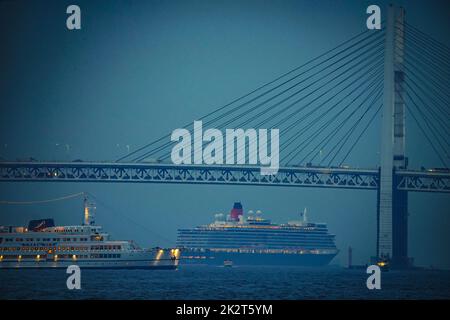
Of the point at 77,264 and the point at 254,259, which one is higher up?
the point at 77,264

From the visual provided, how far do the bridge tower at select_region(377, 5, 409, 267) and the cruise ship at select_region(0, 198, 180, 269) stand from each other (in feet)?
39.4

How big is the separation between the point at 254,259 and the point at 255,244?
5.64 feet

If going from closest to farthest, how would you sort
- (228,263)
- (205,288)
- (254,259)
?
(205,288) → (228,263) → (254,259)

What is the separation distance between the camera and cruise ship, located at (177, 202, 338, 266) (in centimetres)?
7169

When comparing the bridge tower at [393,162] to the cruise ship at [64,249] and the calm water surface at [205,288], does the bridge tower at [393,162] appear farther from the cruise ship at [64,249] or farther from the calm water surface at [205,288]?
the cruise ship at [64,249]

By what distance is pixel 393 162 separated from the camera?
52969 mm

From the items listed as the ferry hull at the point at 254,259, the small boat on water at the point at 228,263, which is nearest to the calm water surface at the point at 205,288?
the small boat on water at the point at 228,263

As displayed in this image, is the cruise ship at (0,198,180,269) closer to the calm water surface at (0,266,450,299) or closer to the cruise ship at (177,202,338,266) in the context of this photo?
the calm water surface at (0,266,450,299)

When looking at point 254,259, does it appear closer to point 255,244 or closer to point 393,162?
point 255,244

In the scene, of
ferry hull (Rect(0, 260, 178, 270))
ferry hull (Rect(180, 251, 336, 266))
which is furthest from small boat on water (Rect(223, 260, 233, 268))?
ferry hull (Rect(0, 260, 178, 270))

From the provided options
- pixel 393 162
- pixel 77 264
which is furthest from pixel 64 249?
pixel 393 162
